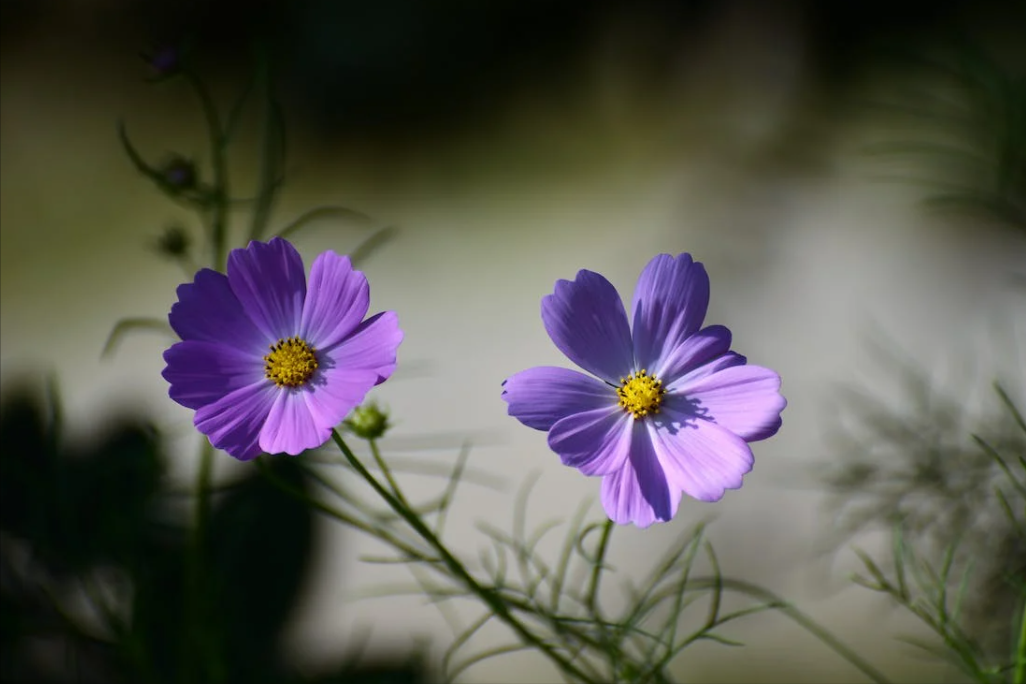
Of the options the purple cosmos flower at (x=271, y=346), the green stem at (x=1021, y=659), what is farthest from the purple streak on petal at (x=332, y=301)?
the green stem at (x=1021, y=659)

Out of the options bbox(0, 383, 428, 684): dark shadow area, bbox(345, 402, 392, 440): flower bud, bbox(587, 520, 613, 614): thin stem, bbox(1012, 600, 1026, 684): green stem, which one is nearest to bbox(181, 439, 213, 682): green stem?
bbox(0, 383, 428, 684): dark shadow area

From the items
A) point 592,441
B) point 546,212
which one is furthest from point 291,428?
point 546,212

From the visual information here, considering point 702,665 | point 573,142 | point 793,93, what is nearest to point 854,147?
point 793,93

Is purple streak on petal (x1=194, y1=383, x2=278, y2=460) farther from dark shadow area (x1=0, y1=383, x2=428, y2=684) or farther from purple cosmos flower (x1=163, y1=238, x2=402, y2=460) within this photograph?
dark shadow area (x1=0, y1=383, x2=428, y2=684)

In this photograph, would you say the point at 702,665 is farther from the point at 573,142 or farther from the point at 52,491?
the point at 573,142

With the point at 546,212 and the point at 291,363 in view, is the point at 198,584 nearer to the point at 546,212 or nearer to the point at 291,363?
the point at 291,363

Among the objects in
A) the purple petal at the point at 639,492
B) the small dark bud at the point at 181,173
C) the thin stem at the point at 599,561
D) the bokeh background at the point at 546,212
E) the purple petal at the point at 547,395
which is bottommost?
the thin stem at the point at 599,561

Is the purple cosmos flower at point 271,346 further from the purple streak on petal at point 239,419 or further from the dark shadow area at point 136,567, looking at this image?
the dark shadow area at point 136,567
